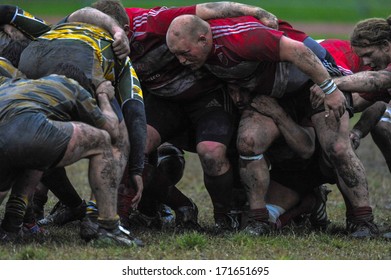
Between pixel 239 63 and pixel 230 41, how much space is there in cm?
20

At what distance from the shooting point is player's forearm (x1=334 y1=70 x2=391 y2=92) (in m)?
8.23

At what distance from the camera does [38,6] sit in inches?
1409

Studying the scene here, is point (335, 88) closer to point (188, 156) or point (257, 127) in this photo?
point (257, 127)

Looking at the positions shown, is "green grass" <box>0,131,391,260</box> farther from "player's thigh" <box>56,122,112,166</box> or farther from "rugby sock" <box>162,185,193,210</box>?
"player's thigh" <box>56,122,112,166</box>

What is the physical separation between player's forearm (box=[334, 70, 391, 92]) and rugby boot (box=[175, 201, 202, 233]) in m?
1.80

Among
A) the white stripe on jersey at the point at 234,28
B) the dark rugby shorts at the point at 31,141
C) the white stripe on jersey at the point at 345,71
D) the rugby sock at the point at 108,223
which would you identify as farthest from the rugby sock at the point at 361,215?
the dark rugby shorts at the point at 31,141

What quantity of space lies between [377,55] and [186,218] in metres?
2.34

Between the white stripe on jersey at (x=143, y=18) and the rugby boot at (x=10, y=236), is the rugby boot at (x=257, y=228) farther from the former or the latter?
the white stripe on jersey at (x=143, y=18)

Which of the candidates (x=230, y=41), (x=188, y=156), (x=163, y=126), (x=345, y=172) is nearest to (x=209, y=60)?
(x=230, y=41)

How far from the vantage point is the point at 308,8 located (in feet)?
126

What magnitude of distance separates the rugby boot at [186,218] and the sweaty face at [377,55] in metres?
2.16

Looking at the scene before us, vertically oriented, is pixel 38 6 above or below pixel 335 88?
below

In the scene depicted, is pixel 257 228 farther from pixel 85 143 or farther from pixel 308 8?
pixel 308 8
